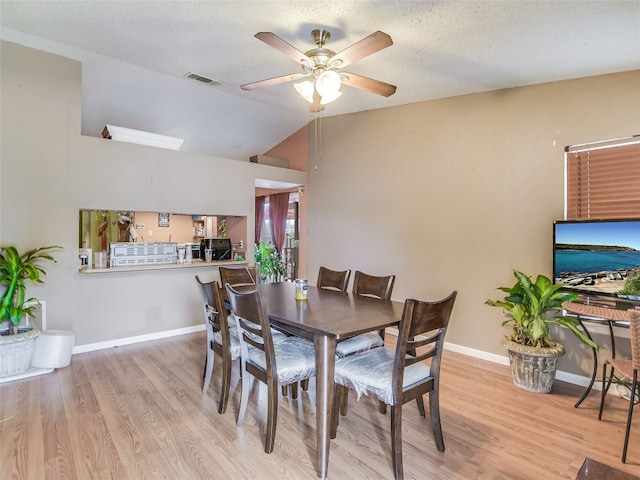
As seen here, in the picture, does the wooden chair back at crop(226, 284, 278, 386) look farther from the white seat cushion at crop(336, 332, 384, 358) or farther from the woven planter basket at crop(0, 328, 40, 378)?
the woven planter basket at crop(0, 328, 40, 378)

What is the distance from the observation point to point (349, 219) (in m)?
5.06

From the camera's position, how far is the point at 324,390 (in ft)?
6.17

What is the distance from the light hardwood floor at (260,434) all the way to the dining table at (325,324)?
34cm

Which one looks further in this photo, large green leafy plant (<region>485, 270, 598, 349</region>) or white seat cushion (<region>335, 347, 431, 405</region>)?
large green leafy plant (<region>485, 270, 598, 349</region>)

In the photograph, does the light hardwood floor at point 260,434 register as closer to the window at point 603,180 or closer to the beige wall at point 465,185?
the beige wall at point 465,185

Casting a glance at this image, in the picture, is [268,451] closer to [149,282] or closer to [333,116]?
[149,282]

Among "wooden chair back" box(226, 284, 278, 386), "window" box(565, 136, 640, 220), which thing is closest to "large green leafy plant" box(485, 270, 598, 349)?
"window" box(565, 136, 640, 220)

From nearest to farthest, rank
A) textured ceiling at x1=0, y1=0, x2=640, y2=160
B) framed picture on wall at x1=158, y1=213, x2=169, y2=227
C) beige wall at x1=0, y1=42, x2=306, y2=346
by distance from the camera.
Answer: textured ceiling at x1=0, y1=0, x2=640, y2=160 → beige wall at x1=0, y1=42, x2=306, y2=346 → framed picture on wall at x1=158, y1=213, x2=169, y2=227

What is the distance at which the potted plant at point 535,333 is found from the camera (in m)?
2.83

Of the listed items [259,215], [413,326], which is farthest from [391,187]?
[259,215]

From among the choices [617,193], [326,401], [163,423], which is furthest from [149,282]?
[617,193]

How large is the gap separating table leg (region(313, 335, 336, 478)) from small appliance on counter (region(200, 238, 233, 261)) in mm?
3358

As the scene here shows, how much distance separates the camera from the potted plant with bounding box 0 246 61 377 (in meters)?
3.03

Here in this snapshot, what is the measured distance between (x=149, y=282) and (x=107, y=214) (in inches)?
75.6
